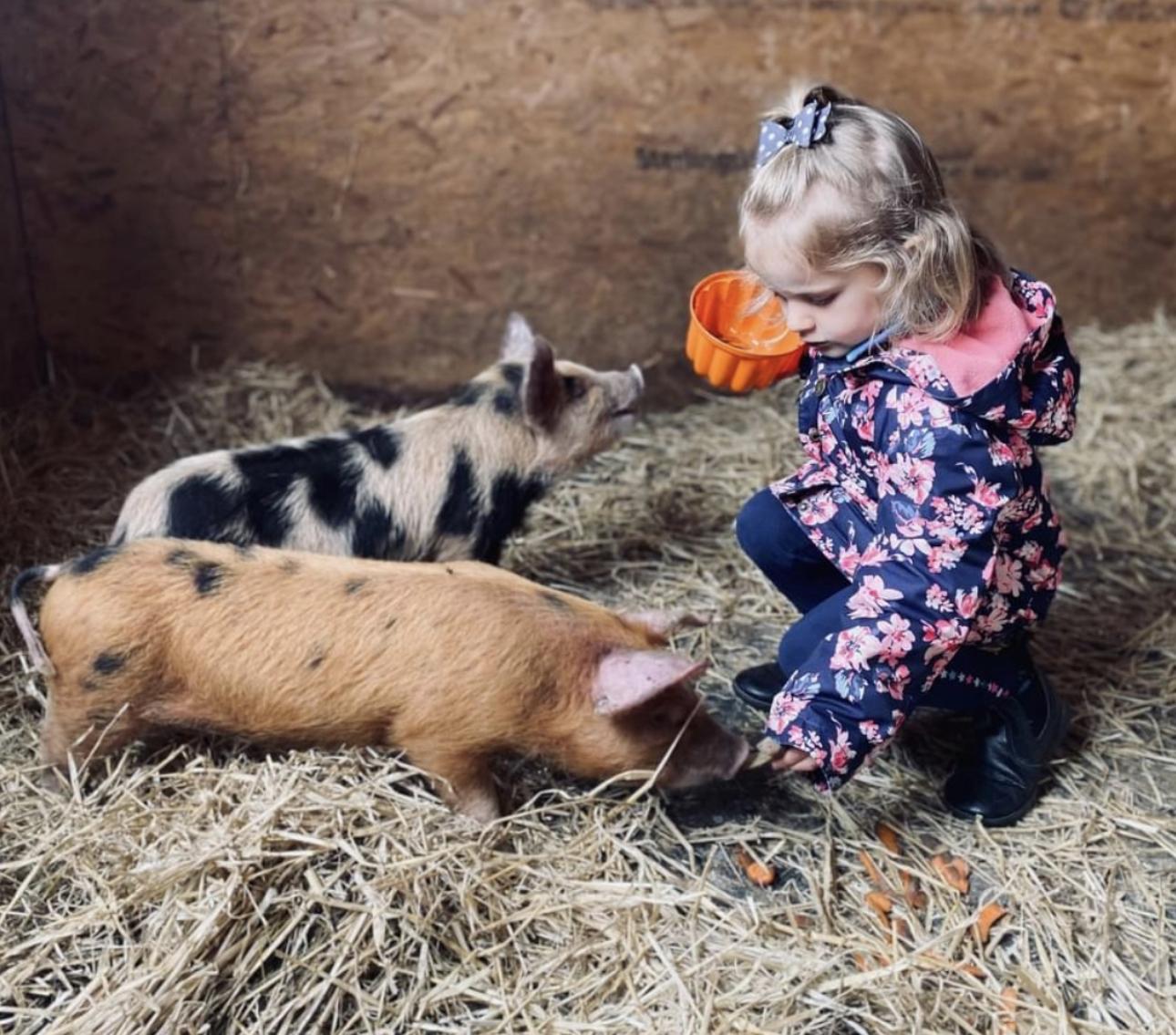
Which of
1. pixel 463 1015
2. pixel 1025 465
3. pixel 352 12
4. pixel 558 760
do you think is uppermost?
pixel 352 12

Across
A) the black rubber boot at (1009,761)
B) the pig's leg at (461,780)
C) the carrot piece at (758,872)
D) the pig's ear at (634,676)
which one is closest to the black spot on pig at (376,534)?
the pig's leg at (461,780)

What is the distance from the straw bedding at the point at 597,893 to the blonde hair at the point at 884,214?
1.29m

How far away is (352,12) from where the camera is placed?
4.07 meters

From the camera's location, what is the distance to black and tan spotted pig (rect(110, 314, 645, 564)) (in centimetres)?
311

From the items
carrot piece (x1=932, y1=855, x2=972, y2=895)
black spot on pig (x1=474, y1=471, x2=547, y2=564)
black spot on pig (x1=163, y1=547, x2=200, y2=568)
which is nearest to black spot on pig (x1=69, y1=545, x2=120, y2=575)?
black spot on pig (x1=163, y1=547, x2=200, y2=568)

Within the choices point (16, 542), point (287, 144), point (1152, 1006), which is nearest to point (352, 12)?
point (287, 144)

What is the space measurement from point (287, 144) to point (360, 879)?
9.21 ft

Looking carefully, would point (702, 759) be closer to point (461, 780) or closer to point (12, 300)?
point (461, 780)

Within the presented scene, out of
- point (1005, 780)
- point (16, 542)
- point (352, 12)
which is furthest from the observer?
point (352, 12)

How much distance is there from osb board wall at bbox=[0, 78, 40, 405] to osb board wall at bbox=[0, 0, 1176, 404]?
0.05 m

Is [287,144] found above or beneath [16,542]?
above

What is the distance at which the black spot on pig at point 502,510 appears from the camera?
349 cm

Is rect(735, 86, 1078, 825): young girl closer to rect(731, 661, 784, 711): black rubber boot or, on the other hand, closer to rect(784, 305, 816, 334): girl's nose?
rect(784, 305, 816, 334): girl's nose

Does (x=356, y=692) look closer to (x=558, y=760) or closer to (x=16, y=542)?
(x=558, y=760)
